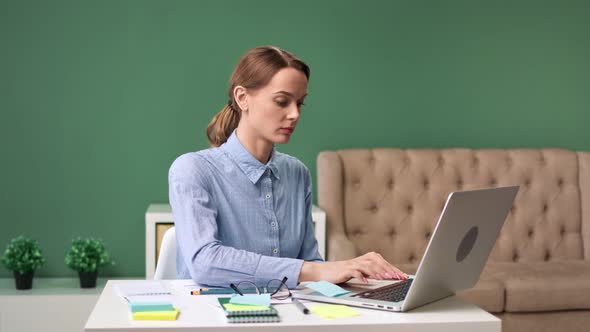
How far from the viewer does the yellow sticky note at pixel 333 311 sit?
171 centimetres

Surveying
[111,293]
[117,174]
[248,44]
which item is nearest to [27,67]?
[117,174]

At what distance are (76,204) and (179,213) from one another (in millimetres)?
2121

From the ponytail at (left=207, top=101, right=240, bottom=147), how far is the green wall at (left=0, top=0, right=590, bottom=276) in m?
1.71

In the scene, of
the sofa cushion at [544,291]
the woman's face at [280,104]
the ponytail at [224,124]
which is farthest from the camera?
the sofa cushion at [544,291]

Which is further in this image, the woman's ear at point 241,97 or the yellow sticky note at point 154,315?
the woman's ear at point 241,97

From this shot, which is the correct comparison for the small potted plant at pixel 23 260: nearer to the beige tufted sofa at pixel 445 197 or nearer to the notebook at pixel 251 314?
the beige tufted sofa at pixel 445 197

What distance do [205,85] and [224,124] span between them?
174 cm

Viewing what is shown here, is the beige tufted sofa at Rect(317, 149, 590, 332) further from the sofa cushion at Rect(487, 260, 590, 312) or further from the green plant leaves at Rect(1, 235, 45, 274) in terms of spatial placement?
the green plant leaves at Rect(1, 235, 45, 274)

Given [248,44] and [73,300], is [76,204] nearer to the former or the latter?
[73,300]

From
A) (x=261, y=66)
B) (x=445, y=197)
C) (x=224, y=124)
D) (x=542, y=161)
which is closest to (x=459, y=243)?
(x=261, y=66)

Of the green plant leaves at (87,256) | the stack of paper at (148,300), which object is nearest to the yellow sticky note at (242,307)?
the stack of paper at (148,300)

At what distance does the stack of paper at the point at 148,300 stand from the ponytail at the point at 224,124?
21.7 inches

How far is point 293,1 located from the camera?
4.16 meters

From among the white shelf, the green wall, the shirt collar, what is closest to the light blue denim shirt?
the shirt collar
